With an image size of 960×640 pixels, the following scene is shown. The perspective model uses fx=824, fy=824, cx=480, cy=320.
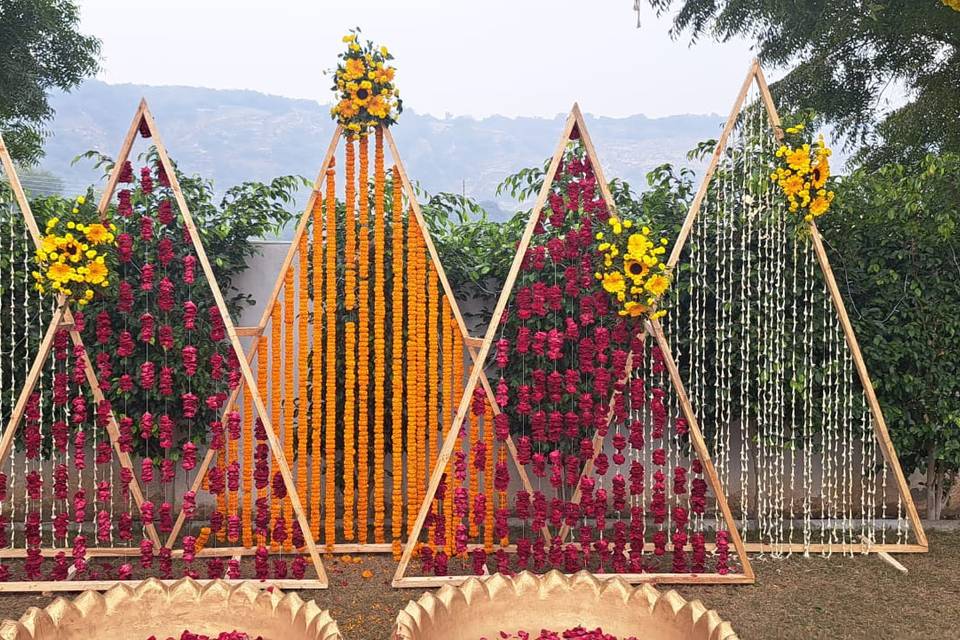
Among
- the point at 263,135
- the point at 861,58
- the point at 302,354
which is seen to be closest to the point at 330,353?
the point at 302,354

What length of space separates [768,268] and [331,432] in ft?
8.02

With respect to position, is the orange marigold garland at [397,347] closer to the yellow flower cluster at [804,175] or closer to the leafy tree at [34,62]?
the yellow flower cluster at [804,175]

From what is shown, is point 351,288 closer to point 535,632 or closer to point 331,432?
point 331,432

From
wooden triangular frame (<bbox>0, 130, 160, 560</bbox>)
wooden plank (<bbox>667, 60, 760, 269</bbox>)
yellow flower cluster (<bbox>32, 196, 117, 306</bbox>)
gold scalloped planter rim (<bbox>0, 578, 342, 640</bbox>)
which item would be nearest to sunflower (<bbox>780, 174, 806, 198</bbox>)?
wooden plank (<bbox>667, 60, 760, 269</bbox>)

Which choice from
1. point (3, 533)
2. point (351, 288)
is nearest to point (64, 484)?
point (3, 533)

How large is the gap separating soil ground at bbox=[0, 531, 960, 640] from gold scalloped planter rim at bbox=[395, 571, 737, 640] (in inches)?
40.5

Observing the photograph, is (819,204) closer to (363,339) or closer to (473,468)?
(473,468)

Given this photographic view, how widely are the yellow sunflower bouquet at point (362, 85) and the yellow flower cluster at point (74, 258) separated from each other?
1.20 metres

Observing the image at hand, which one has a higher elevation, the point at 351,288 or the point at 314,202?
the point at 314,202

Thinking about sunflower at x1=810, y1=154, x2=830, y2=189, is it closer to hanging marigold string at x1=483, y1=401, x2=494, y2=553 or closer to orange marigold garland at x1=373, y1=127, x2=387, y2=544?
hanging marigold string at x1=483, y1=401, x2=494, y2=553

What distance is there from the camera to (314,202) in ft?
13.1

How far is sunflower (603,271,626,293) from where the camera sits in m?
3.75

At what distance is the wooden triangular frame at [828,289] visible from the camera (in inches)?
151

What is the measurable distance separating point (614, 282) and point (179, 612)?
228 centimetres
